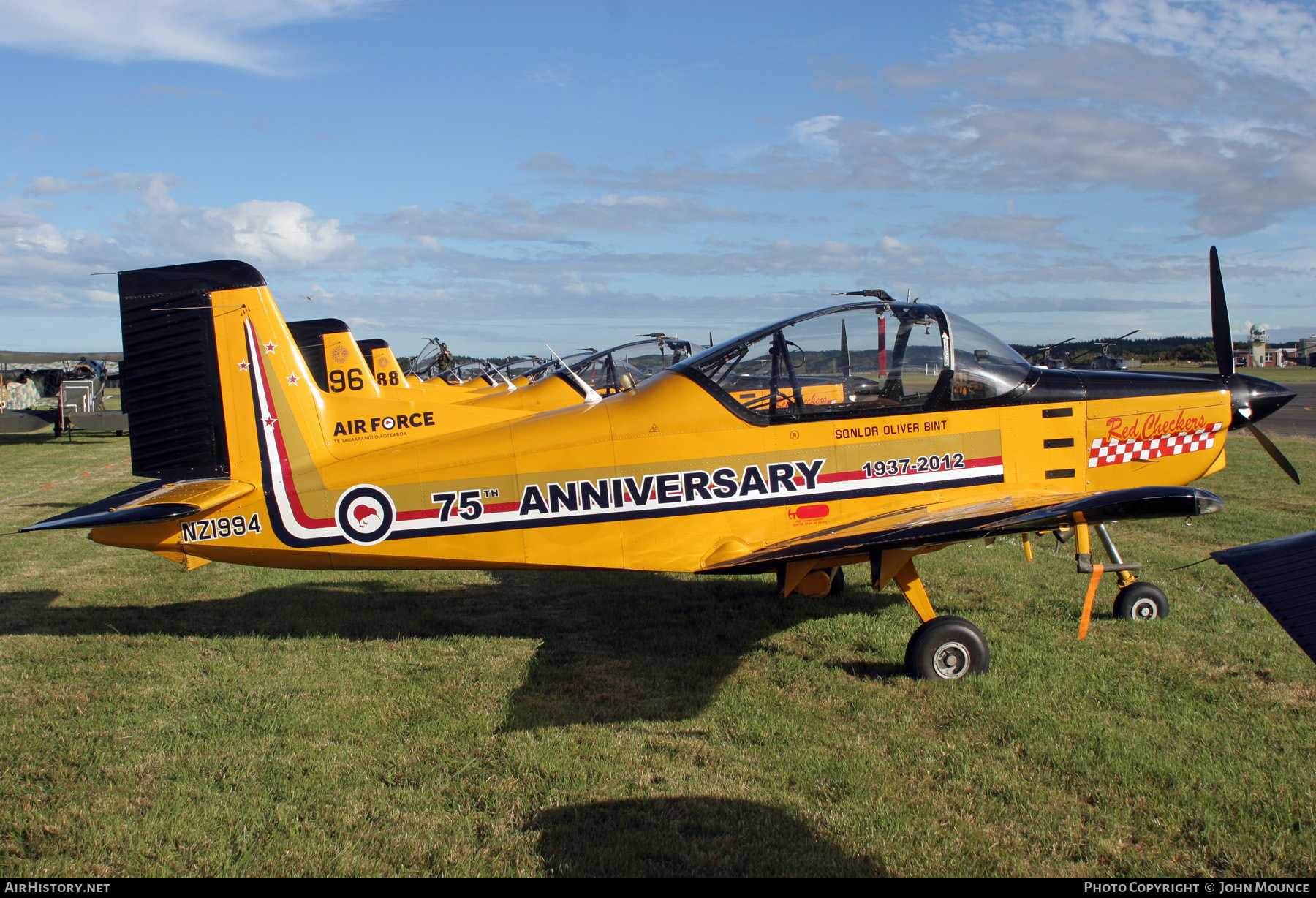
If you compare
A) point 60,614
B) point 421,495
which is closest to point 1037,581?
point 421,495

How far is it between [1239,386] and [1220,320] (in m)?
0.73

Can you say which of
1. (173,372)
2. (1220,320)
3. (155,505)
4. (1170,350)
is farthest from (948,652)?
(1170,350)

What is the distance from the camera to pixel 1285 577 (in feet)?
6.54

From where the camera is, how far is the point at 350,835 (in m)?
3.41

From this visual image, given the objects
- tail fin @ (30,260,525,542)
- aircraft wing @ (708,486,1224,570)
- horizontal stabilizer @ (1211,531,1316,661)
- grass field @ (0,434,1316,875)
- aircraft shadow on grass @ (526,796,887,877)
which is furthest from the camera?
tail fin @ (30,260,525,542)

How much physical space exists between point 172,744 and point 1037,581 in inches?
256

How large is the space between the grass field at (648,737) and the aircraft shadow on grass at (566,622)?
0.03 metres

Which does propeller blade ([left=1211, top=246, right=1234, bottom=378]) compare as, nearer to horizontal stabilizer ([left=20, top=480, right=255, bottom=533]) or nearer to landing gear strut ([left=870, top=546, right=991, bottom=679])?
landing gear strut ([left=870, top=546, right=991, bottom=679])

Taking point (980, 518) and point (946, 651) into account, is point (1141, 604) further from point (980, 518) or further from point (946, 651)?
point (980, 518)

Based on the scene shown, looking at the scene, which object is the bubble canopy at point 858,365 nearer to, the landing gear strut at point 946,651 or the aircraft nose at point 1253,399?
the landing gear strut at point 946,651

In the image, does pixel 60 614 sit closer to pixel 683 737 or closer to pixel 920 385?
pixel 683 737

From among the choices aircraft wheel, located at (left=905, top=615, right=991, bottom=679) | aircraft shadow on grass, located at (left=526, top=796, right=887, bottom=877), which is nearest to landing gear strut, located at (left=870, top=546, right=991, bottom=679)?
aircraft wheel, located at (left=905, top=615, right=991, bottom=679)

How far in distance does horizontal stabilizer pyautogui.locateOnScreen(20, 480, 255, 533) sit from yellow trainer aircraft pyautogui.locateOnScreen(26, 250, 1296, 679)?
0.02 m

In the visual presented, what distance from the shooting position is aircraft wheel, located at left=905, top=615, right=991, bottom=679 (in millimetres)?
4965
